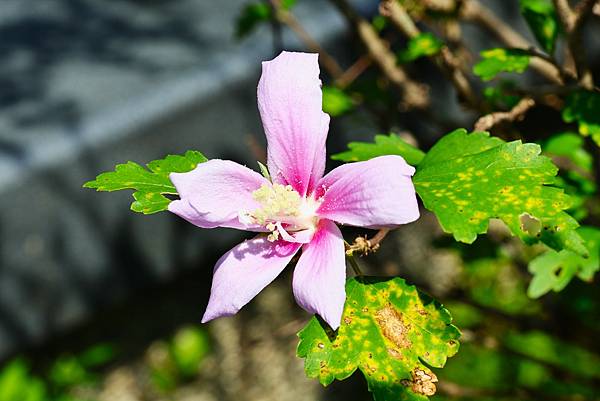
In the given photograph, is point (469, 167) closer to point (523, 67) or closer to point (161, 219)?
point (523, 67)

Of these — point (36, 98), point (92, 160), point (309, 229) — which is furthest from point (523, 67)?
point (36, 98)

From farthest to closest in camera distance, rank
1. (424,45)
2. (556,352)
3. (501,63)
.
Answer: (556,352) < (424,45) < (501,63)

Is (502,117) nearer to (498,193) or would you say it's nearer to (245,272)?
(498,193)

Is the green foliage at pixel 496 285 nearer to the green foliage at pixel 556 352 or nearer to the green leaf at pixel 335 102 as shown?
the green foliage at pixel 556 352

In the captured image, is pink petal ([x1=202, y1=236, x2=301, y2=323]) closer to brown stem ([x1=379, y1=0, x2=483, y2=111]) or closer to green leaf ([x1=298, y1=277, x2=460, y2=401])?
green leaf ([x1=298, y1=277, x2=460, y2=401])

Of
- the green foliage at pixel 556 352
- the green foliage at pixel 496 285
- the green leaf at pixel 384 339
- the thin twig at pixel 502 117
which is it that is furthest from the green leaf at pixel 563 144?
the green foliage at pixel 496 285

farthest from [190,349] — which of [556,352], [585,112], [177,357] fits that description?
[585,112]
